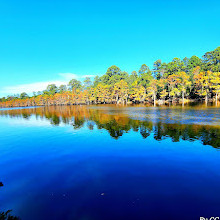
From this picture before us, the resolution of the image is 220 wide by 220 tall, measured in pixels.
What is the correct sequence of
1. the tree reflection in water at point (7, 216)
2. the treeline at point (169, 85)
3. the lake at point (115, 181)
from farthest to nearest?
the treeline at point (169, 85), the lake at point (115, 181), the tree reflection in water at point (7, 216)

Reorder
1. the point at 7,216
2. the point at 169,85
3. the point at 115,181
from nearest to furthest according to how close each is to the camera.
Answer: the point at 7,216
the point at 115,181
the point at 169,85

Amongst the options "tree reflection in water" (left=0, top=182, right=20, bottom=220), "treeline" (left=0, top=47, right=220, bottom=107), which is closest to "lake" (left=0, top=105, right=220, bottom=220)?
"tree reflection in water" (left=0, top=182, right=20, bottom=220)

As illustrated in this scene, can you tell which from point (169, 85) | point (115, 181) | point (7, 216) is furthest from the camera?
point (169, 85)

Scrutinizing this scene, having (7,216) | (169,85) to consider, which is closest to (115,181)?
(7,216)

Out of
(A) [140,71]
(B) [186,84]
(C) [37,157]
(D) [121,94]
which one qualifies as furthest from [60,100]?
(C) [37,157]

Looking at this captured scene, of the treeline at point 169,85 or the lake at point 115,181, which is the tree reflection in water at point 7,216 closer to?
the lake at point 115,181

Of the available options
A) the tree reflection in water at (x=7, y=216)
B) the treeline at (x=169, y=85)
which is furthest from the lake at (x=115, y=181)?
the treeline at (x=169, y=85)

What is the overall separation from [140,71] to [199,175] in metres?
97.8

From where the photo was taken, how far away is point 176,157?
9750 millimetres

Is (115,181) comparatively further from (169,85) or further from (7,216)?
(169,85)

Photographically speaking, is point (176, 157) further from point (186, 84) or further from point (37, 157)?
point (186, 84)

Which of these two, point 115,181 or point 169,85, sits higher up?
point 169,85

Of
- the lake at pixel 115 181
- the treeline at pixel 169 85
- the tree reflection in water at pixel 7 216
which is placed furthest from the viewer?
the treeline at pixel 169 85

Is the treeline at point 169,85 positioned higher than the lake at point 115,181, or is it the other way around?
the treeline at point 169,85
